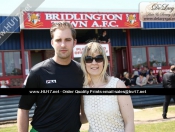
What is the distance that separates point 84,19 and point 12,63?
386cm

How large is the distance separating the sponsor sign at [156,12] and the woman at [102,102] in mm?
9445

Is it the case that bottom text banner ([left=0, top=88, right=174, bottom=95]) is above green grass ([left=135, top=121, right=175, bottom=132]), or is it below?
above

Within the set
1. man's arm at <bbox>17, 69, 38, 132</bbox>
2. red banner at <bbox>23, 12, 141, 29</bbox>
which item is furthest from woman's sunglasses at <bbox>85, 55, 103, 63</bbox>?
red banner at <bbox>23, 12, 141, 29</bbox>

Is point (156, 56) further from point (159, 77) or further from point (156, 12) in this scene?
point (156, 12)

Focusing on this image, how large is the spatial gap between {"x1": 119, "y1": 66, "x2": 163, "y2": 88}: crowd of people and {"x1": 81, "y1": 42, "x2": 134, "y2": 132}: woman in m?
7.83

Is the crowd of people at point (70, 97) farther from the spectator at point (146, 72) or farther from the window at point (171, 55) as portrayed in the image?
the window at point (171, 55)

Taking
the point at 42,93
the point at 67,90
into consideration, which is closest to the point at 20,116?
the point at 42,93

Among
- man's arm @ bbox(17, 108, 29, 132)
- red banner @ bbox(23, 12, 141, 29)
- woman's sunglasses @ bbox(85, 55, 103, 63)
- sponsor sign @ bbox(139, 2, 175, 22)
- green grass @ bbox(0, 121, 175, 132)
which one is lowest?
green grass @ bbox(0, 121, 175, 132)

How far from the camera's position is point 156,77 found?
11.7m

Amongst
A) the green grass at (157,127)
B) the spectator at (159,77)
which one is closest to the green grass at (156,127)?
the green grass at (157,127)

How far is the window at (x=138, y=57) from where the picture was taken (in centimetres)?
1212

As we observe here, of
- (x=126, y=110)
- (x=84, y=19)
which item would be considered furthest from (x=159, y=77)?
(x=126, y=110)

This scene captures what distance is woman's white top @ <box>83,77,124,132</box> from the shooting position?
1.76 m

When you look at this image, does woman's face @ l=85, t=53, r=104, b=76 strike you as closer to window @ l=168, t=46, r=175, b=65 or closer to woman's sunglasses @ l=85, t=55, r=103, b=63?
woman's sunglasses @ l=85, t=55, r=103, b=63
